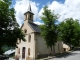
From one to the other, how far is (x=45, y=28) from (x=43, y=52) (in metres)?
7.99

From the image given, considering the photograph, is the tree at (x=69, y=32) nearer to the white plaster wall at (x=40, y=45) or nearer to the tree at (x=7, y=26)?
the white plaster wall at (x=40, y=45)

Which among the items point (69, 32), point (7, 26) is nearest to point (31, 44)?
point (69, 32)

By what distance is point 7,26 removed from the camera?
15.9 meters

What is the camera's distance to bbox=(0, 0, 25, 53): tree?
50.0 ft

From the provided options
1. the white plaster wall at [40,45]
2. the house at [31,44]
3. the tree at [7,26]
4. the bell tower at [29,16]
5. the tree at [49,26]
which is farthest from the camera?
the bell tower at [29,16]

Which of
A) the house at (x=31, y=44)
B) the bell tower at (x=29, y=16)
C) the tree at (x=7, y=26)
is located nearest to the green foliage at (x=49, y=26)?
the house at (x=31, y=44)

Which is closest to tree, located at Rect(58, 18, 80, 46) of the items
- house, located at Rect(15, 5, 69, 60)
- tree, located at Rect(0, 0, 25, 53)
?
house, located at Rect(15, 5, 69, 60)

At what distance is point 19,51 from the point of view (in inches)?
1423

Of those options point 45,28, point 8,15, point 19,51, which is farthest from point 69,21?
point 8,15

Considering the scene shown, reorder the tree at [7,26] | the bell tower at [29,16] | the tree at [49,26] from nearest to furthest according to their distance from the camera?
the tree at [7,26] < the tree at [49,26] < the bell tower at [29,16]

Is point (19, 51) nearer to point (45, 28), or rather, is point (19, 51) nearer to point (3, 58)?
point (3, 58)

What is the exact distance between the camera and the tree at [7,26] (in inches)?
600

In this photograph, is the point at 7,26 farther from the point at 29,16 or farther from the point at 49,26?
the point at 29,16

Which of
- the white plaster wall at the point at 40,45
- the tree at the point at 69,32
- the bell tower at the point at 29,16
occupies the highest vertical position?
the bell tower at the point at 29,16
